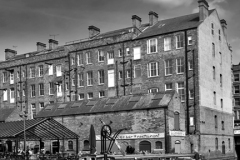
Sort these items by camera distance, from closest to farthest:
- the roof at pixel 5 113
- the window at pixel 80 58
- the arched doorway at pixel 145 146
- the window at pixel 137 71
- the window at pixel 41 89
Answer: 1. the arched doorway at pixel 145 146
2. the window at pixel 137 71
3. the window at pixel 80 58
4. the roof at pixel 5 113
5. the window at pixel 41 89

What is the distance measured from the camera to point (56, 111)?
155 feet

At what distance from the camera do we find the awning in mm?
29962

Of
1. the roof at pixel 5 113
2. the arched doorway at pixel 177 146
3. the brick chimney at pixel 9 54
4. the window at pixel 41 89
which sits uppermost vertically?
the brick chimney at pixel 9 54

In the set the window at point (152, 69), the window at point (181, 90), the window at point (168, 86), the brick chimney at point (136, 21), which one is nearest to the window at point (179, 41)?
the window at point (152, 69)

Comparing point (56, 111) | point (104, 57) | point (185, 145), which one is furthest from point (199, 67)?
point (56, 111)

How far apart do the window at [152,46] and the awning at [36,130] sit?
19.5 metres

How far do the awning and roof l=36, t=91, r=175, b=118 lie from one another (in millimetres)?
9689

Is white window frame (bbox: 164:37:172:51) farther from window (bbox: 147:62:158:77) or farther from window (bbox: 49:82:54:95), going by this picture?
window (bbox: 49:82:54:95)

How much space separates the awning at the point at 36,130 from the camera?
30.0m

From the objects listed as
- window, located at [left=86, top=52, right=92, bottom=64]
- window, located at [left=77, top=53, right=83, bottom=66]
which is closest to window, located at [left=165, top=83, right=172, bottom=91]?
window, located at [left=86, top=52, right=92, bottom=64]

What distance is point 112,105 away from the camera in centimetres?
4331

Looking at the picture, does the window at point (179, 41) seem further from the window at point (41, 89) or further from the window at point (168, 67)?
the window at point (41, 89)

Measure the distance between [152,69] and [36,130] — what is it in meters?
21.2

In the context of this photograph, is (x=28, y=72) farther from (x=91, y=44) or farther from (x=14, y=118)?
(x=91, y=44)
